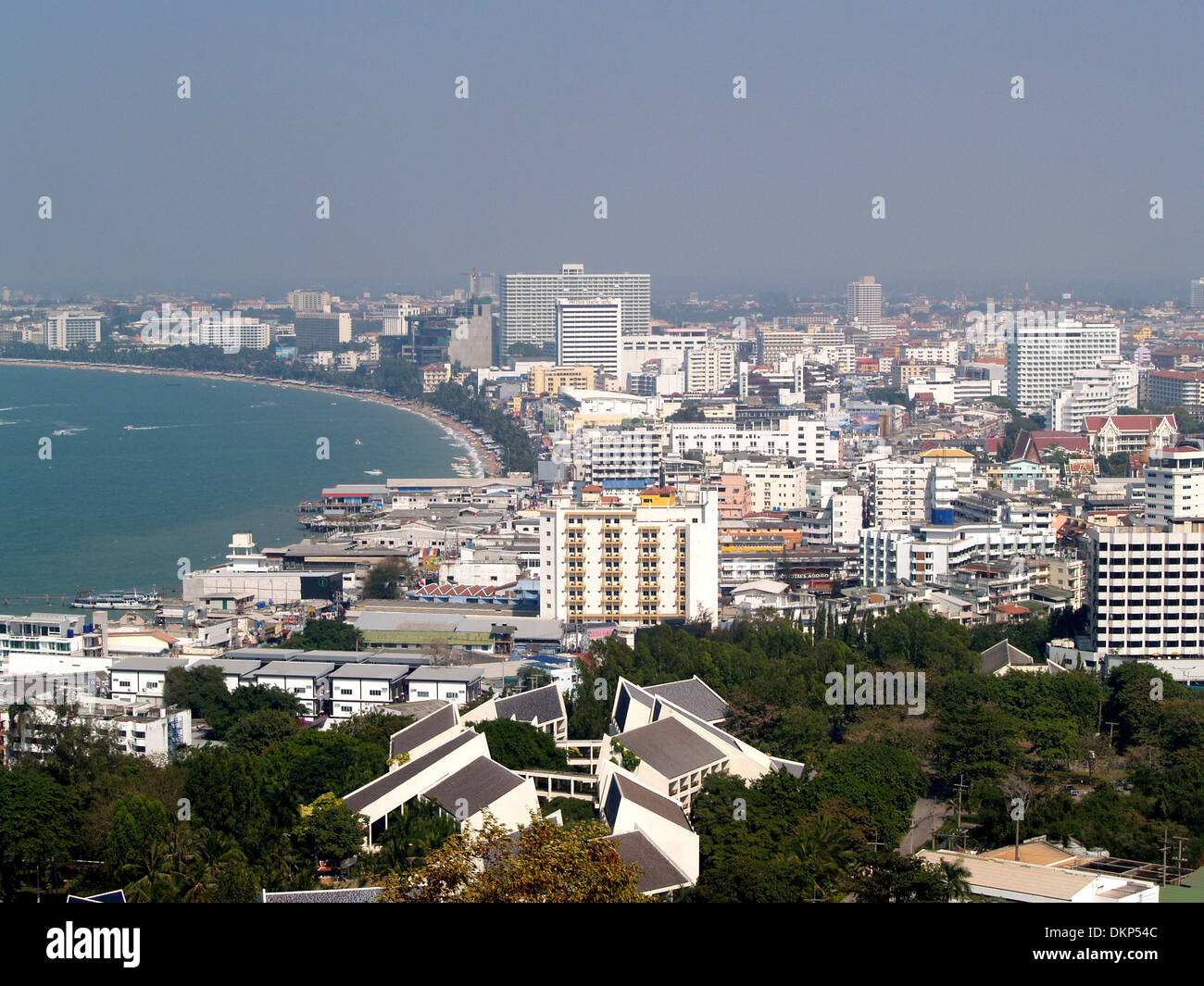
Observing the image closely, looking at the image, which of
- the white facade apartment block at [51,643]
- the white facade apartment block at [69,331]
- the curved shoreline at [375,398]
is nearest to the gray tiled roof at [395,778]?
the white facade apartment block at [51,643]

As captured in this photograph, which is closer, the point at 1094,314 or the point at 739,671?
the point at 739,671

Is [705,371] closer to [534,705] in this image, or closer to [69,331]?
[69,331]

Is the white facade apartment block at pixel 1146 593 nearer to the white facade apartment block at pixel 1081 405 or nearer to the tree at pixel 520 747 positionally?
the tree at pixel 520 747
